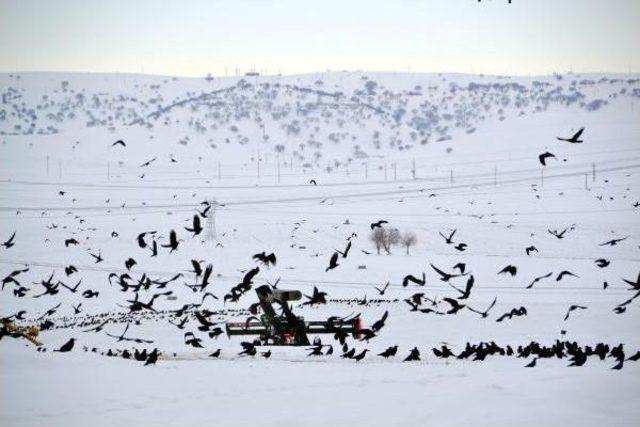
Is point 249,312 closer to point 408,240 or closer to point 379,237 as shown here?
point 379,237

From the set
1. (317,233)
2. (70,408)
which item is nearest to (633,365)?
(70,408)

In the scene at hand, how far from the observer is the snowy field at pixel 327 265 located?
1172cm

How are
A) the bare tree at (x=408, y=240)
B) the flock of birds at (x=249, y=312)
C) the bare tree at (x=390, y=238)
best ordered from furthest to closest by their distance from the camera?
1. the bare tree at (x=408, y=240)
2. the bare tree at (x=390, y=238)
3. the flock of birds at (x=249, y=312)

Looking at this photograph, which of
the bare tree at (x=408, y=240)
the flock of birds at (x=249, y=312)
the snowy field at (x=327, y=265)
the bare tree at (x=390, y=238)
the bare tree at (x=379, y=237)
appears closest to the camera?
the snowy field at (x=327, y=265)

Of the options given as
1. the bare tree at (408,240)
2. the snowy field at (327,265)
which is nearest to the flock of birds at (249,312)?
the snowy field at (327,265)

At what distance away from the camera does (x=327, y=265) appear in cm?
5400

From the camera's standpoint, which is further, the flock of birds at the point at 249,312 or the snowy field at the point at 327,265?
the flock of birds at the point at 249,312

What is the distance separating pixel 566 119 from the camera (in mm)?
156875

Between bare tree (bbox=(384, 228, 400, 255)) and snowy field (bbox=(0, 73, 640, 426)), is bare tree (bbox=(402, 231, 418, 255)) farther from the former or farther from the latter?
snowy field (bbox=(0, 73, 640, 426))

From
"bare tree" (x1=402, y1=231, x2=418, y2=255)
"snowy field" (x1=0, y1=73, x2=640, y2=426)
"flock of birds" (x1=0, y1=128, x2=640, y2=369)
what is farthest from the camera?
"bare tree" (x1=402, y1=231, x2=418, y2=255)

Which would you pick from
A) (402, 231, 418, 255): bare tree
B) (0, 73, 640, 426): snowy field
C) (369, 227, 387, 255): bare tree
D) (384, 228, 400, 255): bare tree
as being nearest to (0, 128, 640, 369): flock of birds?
(0, 73, 640, 426): snowy field

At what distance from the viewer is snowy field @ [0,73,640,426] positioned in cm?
1172

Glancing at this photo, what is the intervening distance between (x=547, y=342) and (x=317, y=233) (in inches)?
1673

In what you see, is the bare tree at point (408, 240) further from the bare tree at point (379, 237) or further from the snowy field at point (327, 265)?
the bare tree at point (379, 237)
